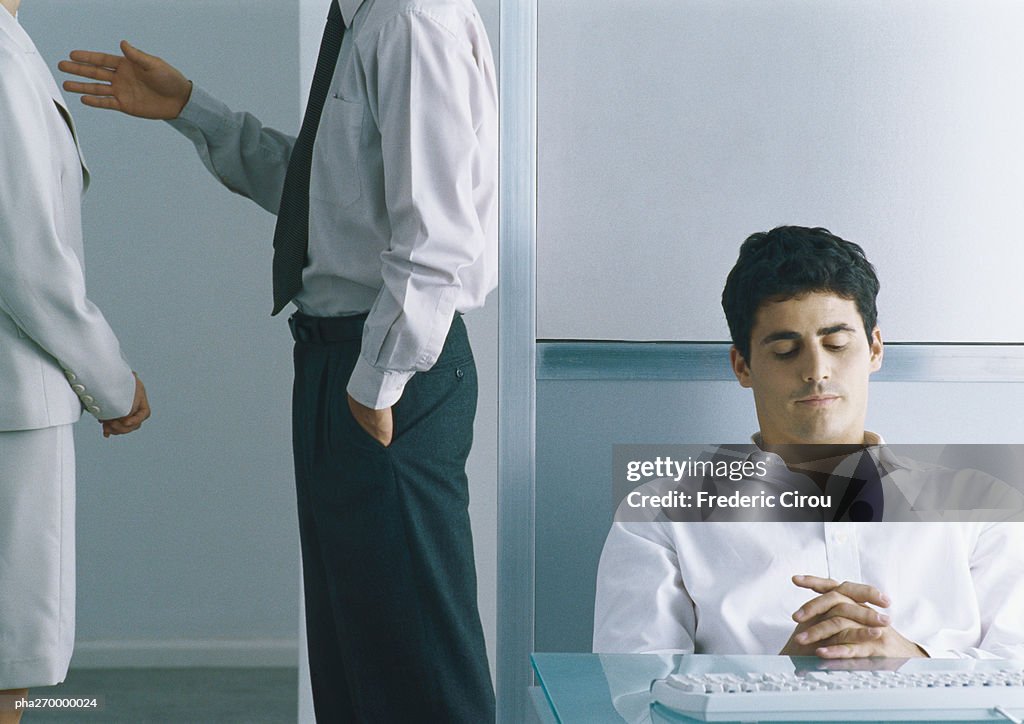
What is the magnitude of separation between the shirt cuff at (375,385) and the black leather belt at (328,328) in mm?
128

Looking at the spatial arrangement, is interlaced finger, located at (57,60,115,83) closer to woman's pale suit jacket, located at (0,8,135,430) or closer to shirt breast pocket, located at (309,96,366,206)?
woman's pale suit jacket, located at (0,8,135,430)

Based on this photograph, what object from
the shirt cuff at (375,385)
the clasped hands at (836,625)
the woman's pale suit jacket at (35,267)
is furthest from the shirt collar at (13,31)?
the clasped hands at (836,625)

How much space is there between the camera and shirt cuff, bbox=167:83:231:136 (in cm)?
179

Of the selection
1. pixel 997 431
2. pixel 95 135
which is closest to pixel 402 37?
pixel 95 135

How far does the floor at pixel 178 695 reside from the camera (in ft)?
6.59

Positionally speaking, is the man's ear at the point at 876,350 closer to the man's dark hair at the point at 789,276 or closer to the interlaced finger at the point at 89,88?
the man's dark hair at the point at 789,276

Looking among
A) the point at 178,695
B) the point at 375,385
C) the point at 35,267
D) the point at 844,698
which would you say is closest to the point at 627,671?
the point at 844,698

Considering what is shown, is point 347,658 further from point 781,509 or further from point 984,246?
→ point 984,246

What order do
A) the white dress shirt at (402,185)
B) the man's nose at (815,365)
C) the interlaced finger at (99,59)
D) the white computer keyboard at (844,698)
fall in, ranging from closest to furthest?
the white computer keyboard at (844,698) < the white dress shirt at (402,185) < the man's nose at (815,365) < the interlaced finger at (99,59)

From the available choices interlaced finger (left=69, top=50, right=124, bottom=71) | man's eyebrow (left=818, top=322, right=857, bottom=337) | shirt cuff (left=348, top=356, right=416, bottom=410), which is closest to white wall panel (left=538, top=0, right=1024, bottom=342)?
man's eyebrow (left=818, top=322, right=857, bottom=337)

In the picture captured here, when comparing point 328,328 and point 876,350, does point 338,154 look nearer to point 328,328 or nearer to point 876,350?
point 328,328

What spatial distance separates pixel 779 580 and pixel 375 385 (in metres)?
0.64

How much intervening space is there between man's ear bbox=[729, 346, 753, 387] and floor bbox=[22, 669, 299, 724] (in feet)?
3.35

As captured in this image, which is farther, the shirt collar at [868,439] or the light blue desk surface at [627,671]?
the shirt collar at [868,439]
